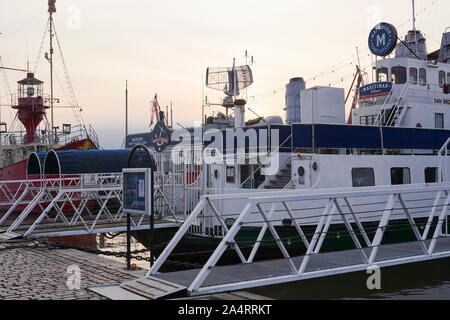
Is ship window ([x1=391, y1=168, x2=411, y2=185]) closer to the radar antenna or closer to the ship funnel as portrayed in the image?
the radar antenna

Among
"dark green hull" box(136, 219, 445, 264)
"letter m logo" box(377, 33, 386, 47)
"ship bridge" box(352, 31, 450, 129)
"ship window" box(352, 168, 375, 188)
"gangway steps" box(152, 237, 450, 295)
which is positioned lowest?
"dark green hull" box(136, 219, 445, 264)

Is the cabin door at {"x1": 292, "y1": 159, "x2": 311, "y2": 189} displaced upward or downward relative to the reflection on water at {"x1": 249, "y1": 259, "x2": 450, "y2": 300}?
upward

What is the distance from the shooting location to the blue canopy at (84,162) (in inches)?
976

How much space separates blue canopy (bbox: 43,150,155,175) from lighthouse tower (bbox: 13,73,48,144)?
2468 cm

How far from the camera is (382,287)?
14.2 meters

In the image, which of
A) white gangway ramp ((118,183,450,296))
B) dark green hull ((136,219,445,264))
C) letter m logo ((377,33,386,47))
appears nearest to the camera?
white gangway ramp ((118,183,450,296))

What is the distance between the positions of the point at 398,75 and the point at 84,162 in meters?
16.1

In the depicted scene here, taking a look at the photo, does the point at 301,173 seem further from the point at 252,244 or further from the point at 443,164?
the point at 443,164

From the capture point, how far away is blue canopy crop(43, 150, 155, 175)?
976 inches

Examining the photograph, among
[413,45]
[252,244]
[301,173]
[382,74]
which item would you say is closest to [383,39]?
[382,74]

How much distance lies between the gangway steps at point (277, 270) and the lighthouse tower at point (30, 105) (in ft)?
144

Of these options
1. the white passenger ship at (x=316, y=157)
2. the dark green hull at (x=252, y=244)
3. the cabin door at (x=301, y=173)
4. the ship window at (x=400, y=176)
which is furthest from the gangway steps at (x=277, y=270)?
the ship window at (x=400, y=176)

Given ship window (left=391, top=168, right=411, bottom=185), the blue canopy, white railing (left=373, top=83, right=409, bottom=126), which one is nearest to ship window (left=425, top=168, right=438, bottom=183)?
ship window (left=391, top=168, right=411, bottom=185)

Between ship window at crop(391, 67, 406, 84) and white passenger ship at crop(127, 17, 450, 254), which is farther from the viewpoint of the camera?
ship window at crop(391, 67, 406, 84)
